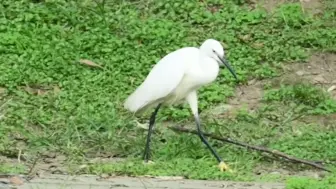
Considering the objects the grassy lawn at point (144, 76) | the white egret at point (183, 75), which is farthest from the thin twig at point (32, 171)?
the white egret at point (183, 75)

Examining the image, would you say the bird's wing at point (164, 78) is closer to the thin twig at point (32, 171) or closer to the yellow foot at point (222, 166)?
the yellow foot at point (222, 166)

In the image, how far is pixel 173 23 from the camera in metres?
10.5

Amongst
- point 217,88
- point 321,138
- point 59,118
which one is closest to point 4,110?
point 59,118

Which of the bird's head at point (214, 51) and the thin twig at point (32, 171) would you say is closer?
the thin twig at point (32, 171)

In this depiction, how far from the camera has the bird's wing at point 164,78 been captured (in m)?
7.45

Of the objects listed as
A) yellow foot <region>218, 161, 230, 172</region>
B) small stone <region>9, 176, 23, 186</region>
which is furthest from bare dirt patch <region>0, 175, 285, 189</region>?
yellow foot <region>218, 161, 230, 172</region>

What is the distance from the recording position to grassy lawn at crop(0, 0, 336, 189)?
25.5ft

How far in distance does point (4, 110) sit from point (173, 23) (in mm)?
2382

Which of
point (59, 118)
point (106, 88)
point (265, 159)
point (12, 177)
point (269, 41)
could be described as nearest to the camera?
point (12, 177)

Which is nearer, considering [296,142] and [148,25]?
[296,142]

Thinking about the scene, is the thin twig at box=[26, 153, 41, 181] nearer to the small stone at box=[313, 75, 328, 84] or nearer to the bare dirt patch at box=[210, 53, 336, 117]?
the bare dirt patch at box=[210, 53, 336, 117]

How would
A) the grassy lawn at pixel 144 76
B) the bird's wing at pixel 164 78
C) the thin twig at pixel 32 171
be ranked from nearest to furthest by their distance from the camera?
the thin twig at pixel 32 171
the bird's wing at pixel 164 78
the grassy lawn at pixel 144 76

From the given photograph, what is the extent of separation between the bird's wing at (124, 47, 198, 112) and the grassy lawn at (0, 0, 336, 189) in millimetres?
452

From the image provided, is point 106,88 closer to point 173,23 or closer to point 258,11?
point 173,23
